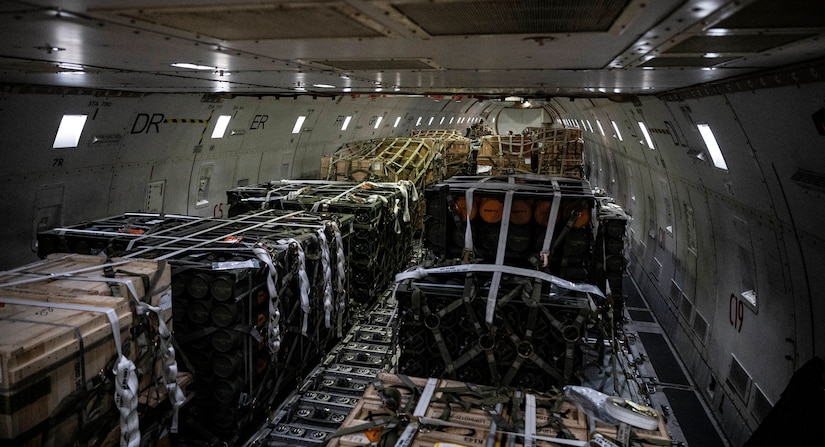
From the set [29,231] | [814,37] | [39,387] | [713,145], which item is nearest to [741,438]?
[713,145]

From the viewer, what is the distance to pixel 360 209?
1007 cm

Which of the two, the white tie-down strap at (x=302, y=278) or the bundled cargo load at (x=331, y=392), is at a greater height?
the white tie-down strap at (x=302, y=278)

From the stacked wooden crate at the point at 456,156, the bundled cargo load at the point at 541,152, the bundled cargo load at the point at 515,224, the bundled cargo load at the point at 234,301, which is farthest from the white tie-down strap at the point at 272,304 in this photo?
the stacked wooden crate at the point at 456,156

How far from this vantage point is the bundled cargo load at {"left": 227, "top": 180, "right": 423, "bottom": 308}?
33.2ft

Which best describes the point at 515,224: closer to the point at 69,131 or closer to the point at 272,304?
the point at 272,304

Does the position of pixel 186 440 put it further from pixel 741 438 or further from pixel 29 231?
pixel 741 438

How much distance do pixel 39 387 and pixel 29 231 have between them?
5935 mm

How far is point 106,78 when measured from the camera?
7.02 metres

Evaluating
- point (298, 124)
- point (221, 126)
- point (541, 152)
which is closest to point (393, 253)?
point (221, 126)

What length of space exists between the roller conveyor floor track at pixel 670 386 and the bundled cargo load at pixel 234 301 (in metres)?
4.88

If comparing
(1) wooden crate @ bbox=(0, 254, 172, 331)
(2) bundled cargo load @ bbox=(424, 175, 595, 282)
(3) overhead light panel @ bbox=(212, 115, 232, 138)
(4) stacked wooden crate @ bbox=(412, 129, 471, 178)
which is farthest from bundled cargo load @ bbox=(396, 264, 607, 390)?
(4) stacked wooden crate @ bbox=(412, 129, 471, 178)

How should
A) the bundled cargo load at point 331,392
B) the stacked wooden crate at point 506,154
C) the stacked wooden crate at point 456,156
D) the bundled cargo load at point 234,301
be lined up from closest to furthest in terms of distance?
1. the bundled cargo load at point 234,301
2. the bundled cargo load at point 331,392
3. the stacked wooden crate at point 506,154
4. the stacked wooden crate at point 456,156

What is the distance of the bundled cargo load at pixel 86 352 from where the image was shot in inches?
147

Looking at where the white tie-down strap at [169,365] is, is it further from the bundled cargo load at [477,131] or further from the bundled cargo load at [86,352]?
the bundled cargo load at [477,131]
